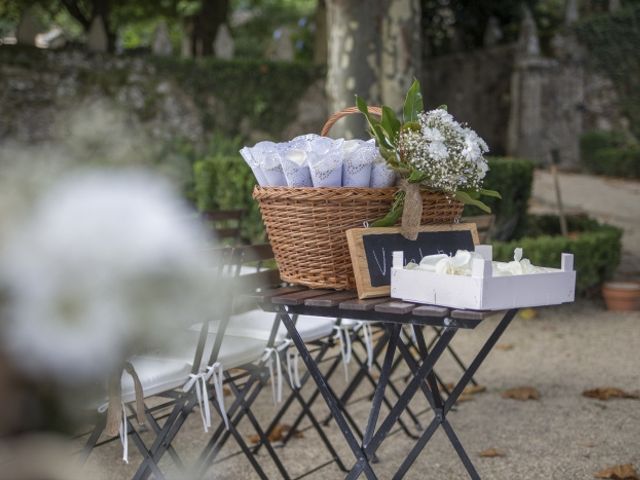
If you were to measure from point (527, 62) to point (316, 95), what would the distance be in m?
4.64

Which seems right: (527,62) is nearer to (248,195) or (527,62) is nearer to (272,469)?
(248,195)

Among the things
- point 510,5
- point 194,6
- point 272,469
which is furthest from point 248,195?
point 194,6

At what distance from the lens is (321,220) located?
2.68 meters

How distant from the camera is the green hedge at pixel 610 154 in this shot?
1641 cm

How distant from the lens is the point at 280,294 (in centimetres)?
276

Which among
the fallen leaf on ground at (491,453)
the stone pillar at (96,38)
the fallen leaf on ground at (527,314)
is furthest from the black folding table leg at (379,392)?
the stone pillar at (96,38)

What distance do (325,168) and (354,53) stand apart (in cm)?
511

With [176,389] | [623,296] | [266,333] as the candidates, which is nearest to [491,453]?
[266,333]

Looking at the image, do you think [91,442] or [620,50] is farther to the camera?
[620,50]

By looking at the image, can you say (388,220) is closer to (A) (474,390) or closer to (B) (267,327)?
(B) (267,327)

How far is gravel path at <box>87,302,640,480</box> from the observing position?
3.75 m

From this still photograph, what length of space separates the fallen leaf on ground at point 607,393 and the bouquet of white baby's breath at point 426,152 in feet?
8.05

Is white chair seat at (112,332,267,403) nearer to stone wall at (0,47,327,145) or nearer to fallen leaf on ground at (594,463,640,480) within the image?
fallen leaf on ground at (594,463,640,480)

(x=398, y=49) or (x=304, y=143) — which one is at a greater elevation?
(x=398, y=49)
